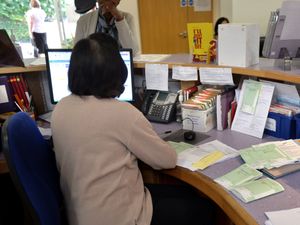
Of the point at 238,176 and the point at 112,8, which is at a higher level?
the point at 112,8

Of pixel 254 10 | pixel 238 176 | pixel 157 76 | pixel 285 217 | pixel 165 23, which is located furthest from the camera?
pixel 165 23

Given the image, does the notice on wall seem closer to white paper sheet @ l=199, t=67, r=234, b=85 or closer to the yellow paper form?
white paper sheet @ l=199, t=67, r=234, b=85

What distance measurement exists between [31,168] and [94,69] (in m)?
→ 0.39

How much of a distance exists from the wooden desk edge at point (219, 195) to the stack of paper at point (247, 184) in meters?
0.03

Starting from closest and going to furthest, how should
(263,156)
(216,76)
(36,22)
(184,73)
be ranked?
(263,156), (216,76), (184,73), (36,22)

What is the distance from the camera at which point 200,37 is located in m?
1.66

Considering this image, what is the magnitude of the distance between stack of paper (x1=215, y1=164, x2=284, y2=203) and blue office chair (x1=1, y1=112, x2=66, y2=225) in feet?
1.94

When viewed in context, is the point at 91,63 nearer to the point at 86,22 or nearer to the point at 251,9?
the point at 86,22

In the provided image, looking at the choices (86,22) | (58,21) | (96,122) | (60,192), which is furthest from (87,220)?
(58,21)

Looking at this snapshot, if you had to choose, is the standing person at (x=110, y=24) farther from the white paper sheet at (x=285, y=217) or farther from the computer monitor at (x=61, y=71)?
the white paper sheet at (x=285, y=217)

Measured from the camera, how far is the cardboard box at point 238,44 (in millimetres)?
1453

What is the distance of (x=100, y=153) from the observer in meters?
1.10

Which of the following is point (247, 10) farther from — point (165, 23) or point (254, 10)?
point (165, 23)

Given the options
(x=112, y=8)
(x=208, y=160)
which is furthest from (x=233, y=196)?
(x=112, y=8)
